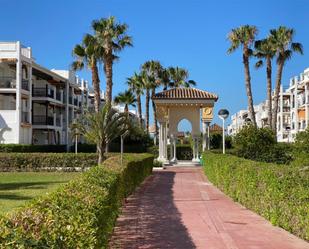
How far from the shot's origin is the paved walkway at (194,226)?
8959 mm

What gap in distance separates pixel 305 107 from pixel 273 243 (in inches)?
2527

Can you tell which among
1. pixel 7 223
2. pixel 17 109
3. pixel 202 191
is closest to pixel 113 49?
pixel 17 109

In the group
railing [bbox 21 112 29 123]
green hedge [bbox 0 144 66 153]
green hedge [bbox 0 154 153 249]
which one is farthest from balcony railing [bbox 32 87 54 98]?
green hedge [bbox 0 154 153 249]

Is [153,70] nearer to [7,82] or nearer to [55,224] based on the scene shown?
[7,82]

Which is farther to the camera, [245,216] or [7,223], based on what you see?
[245,216]

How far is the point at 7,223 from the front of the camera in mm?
4070

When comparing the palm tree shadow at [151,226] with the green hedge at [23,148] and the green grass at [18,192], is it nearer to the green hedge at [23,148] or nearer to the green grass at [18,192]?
the green grass at [18,192]

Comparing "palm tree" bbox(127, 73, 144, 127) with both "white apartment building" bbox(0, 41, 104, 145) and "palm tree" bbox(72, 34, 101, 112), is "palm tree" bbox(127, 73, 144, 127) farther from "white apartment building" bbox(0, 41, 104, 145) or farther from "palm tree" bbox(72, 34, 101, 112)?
"palm tree" bbox(72, 34, 101, 112)

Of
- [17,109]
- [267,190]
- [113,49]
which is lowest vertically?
[267,190]

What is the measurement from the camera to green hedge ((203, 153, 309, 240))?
9.06 m

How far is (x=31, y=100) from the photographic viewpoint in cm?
5359

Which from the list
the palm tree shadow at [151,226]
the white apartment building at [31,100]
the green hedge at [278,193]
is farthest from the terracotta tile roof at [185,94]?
the green hedge at [278,193]

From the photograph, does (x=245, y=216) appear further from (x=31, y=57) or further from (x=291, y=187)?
(x=31, y=57)

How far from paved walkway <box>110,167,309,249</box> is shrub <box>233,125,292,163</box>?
37.6ft
